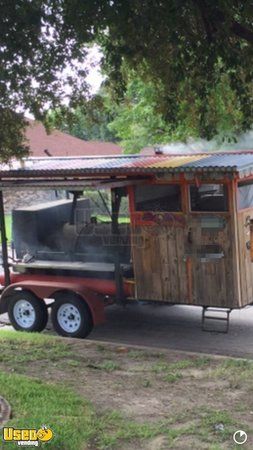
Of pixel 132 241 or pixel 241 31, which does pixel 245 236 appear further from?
pixel 241 31

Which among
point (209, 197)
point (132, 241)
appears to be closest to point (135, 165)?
point (132, 241)

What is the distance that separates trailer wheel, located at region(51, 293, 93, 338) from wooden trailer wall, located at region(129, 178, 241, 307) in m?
0.84

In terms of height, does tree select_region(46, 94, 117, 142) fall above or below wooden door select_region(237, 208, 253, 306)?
above

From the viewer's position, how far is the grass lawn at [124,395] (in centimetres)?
493

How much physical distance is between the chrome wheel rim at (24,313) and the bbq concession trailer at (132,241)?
0.6 inches

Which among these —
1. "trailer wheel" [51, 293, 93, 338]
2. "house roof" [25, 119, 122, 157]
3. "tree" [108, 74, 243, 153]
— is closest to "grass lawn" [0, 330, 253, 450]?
"trailer wheel" [51, 293, 93, 338]

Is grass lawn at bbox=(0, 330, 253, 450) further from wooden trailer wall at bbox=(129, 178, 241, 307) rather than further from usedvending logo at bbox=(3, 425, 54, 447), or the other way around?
wooden trailer wall at bbox=(129, 178, 241, 307)

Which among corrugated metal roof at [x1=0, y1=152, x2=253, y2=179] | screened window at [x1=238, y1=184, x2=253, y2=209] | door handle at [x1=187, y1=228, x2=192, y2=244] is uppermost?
corrugated metal roof at [x1=0, y1=152, x2=253, y2=179]

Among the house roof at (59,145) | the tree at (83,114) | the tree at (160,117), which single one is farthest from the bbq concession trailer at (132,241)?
the house roof at (59,145)

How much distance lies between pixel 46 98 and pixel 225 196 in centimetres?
274

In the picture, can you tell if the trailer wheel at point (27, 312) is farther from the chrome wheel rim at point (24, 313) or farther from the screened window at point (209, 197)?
the screened window at point (209, 197)

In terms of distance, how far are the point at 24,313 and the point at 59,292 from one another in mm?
797

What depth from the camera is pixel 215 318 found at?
9.08 m

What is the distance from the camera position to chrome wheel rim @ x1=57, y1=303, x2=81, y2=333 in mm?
9367
